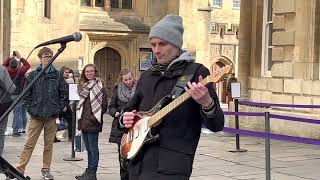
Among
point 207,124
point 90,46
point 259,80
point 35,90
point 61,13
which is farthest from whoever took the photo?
point 90,46

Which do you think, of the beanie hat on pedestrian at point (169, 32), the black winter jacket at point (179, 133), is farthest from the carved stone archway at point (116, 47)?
the black winter jacket at point (179, 133)

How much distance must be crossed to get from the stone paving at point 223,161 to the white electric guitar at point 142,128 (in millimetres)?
5178

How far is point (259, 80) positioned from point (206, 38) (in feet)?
47.3

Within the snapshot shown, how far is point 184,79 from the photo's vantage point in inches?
145

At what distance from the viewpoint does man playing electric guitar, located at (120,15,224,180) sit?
12.1ft

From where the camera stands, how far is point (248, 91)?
643 inches

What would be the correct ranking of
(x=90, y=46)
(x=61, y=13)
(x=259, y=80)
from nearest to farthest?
1. (x=259, y=80)
2. (x=61, y=13)
3. (x=90, y=46)

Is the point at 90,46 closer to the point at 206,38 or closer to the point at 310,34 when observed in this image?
the point at 206,38

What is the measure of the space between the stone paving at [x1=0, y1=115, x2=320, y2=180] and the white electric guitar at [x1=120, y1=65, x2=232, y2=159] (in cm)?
518

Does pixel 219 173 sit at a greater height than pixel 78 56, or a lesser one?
lesser

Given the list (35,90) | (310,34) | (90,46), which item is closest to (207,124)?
(35,90)

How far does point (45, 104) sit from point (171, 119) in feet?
16.6

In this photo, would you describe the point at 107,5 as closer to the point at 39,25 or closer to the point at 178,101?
the point at 39,25

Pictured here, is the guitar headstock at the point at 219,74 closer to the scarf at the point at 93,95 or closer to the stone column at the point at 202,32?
the scarf at the point at 93,95
